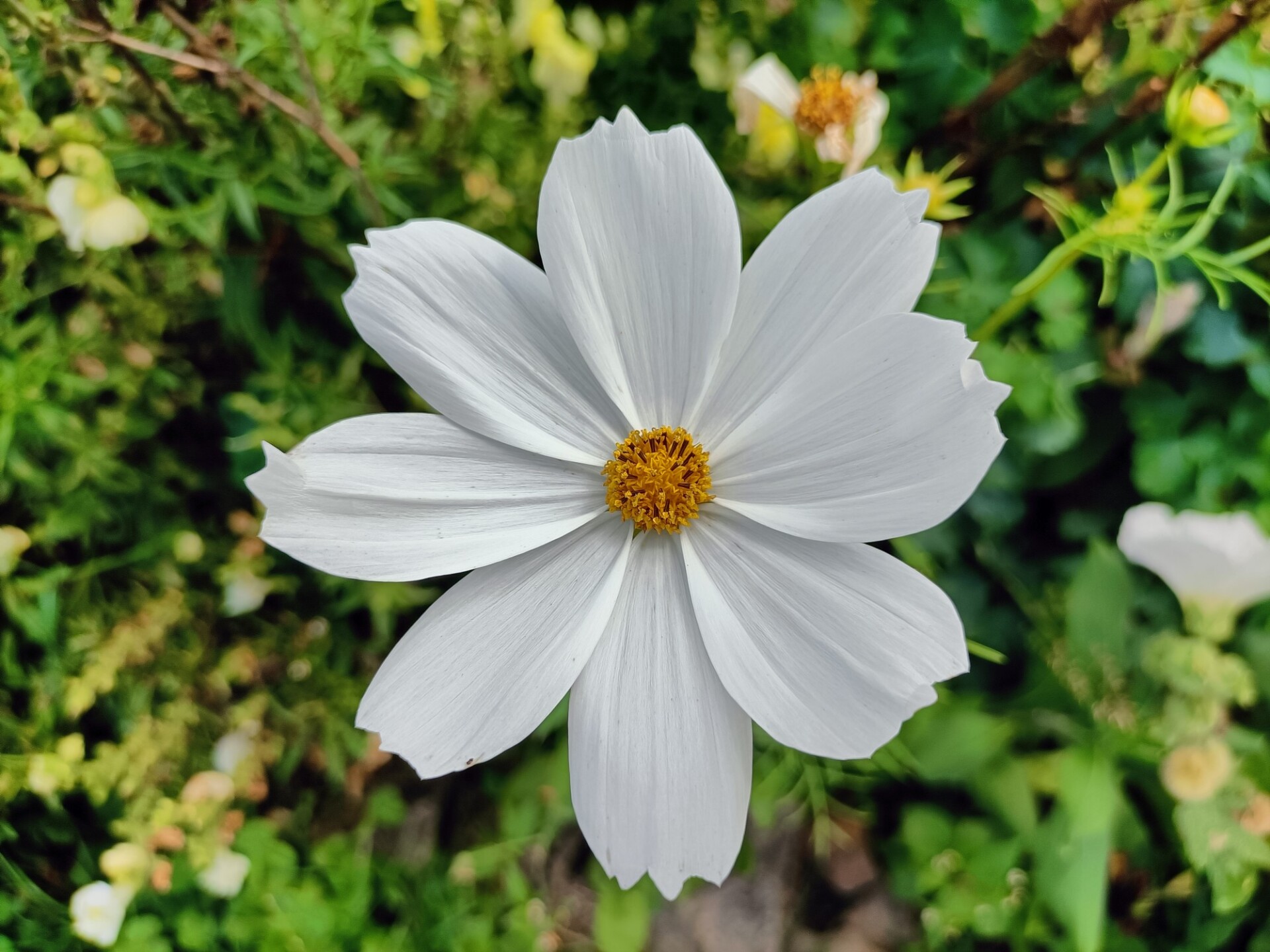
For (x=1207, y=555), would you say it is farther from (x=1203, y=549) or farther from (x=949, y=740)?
(x=949, y=740)

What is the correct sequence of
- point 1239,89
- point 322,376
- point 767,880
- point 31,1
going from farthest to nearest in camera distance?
point 767,880 < point 322,376 < point 1239,89 < point 31,1

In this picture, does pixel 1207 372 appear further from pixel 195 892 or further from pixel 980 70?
pixel 195 892

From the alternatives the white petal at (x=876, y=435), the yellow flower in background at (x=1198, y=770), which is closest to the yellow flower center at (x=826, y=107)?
the white petal at (x=876, y=435)

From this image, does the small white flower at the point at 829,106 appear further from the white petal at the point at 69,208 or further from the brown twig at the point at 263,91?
the white petal at the point at 69,208

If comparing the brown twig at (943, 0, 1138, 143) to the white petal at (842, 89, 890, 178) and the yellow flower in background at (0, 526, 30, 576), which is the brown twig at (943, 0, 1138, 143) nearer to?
the white petal at (842, 89, 890, 178)

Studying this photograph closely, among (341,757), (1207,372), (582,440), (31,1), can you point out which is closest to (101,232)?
(31,1)
